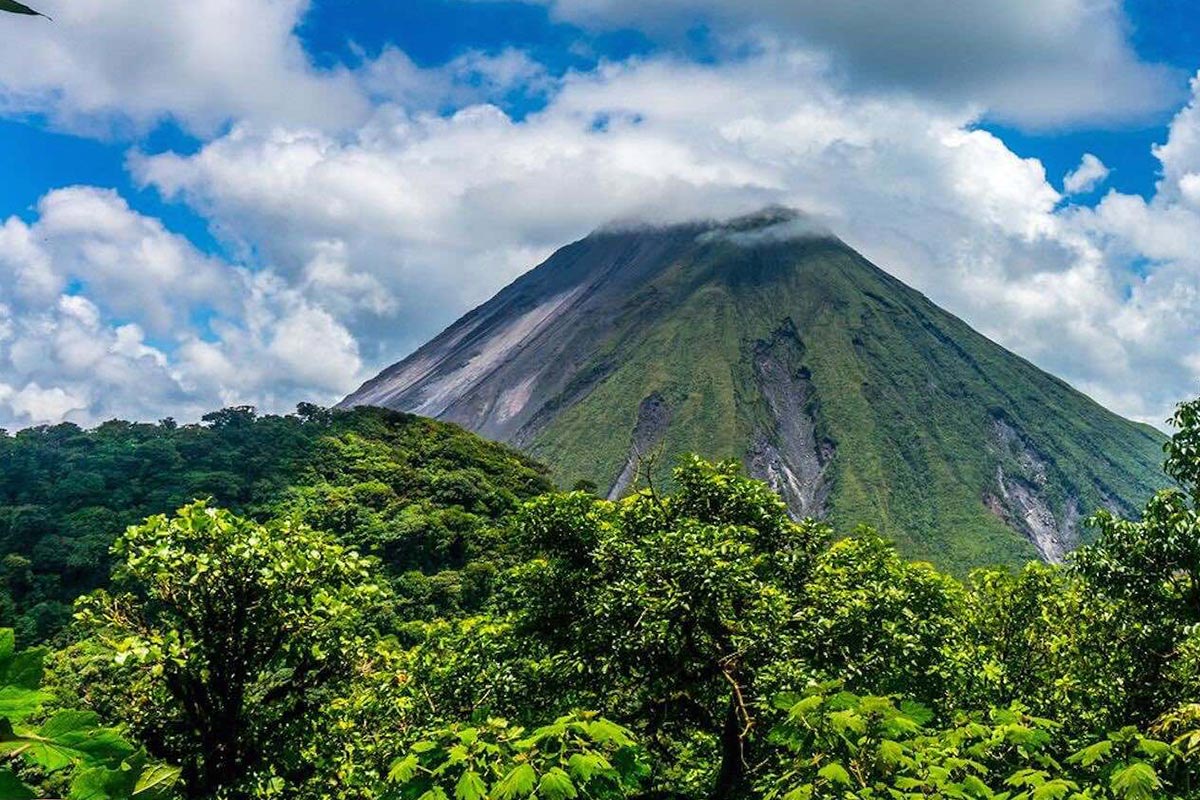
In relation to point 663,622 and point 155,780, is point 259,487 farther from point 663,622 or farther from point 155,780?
point 155,780

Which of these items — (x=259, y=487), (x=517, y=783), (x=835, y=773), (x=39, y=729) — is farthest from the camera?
(x=259, y=487)

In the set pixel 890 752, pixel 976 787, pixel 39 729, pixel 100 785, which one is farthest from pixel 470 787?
pixel 39 729

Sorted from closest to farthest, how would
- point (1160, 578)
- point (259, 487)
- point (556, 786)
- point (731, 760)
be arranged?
point (556, 786), point (731, 760), point (1160, 578), point (259, 487)

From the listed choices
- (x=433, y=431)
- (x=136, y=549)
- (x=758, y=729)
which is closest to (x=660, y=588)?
(x=758, y=729)

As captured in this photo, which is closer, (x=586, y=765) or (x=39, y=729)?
(x=39, y=729)

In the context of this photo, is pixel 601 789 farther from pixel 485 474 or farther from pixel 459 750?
pixel 485 474

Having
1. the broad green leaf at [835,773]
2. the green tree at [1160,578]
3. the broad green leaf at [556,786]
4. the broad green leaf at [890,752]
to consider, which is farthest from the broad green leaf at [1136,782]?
the green tree at [1160,578]

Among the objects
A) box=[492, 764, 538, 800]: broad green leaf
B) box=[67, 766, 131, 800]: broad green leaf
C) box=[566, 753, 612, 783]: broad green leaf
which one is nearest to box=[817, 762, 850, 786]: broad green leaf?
box=[566, 753, 612, 783]: broad green leaf

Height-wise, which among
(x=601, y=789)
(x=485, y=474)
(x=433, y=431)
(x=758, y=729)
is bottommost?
(x=758, y=729)

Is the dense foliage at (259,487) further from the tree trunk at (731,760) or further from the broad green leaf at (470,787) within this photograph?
the broad green leaf at (470,787)
